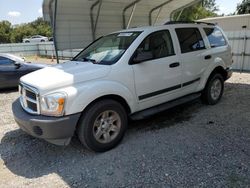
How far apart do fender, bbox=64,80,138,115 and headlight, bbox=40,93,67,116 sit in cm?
8

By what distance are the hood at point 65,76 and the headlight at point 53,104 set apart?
5.8 inches

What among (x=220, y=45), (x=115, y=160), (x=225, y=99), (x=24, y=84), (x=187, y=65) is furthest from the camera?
(x=225, y=99)

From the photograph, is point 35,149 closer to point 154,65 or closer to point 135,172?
point 135,172

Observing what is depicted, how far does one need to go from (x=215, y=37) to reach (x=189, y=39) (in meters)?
1.12

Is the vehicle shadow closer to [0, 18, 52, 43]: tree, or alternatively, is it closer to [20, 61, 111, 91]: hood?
[20, 61, 111, 91]: hood

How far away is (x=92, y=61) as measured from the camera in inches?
178

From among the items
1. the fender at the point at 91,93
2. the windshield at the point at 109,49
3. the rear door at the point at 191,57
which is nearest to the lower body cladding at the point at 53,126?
the fender at the point at 91,93

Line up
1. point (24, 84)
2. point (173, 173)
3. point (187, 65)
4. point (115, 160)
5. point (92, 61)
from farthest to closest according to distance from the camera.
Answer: point (187, 65) < point (92, 61) < point (24, 84) < point (115, 160) < point (173, 173)

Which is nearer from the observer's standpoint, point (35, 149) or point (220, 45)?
point (35, 149)

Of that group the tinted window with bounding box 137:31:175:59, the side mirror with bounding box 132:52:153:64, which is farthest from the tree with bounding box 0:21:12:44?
the side mirror with bounding box 132:52:153:64

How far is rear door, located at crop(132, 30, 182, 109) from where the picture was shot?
442cm

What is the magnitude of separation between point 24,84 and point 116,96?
1496mm

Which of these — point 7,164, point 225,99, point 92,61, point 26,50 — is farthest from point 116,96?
point 26,50

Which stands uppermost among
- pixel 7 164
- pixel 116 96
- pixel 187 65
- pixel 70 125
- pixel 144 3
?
pixel 144 3
